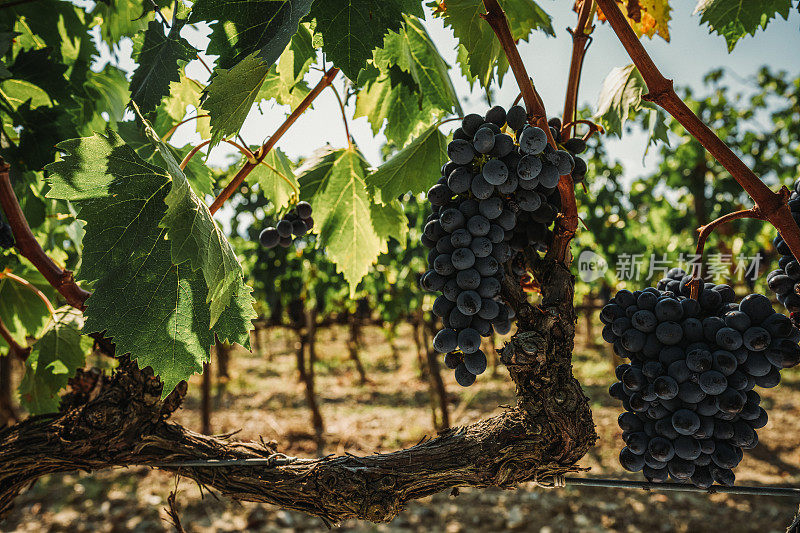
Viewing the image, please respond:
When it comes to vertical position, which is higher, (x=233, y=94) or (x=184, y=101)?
(x=184, y=101)

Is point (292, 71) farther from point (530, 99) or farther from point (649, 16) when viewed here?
point (649, 16)

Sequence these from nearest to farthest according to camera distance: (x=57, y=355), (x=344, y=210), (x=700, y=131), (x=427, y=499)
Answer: (x=700, y=131), (x=57, y=355), (x=344, y=210), (x=427, y=499)

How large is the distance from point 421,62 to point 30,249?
1.08 metres

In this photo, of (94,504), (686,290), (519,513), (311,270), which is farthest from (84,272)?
(311,270)

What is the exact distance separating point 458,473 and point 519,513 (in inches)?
187

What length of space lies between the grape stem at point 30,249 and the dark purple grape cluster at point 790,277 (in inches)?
58.4

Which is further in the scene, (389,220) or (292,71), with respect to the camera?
(389,220)

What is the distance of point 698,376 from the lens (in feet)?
2.83

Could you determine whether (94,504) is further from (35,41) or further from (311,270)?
(35,41)

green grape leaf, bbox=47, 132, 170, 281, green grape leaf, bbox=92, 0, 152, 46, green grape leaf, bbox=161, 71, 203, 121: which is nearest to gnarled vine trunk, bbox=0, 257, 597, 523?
green grape leaf, bbox=47, 132, 170, 281

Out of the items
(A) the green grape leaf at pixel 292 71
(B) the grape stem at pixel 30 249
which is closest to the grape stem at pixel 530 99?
(A) the green grape leaf at pixel 292 71

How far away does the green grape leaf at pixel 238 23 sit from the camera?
85 cm

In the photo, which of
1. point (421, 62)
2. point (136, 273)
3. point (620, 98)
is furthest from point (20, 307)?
point (620, 98)

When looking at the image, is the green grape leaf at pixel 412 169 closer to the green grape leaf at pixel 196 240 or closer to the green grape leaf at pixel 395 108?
the green grape leaf at pixel 395 108
